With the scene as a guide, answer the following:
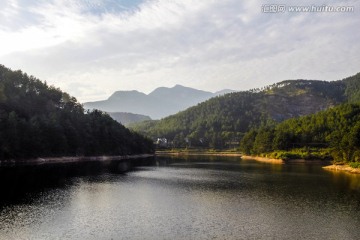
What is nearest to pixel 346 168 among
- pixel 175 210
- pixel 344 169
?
pixel 344 169

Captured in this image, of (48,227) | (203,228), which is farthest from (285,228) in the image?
(48,227)

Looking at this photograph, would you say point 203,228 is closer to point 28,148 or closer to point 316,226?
point 316,226

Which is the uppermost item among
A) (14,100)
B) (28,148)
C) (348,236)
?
(14,100)

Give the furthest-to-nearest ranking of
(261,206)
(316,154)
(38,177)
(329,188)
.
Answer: (316,154) → (38,177) → (329,188) → (261,206)

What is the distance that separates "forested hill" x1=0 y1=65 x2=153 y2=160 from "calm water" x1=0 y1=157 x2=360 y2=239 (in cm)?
4586

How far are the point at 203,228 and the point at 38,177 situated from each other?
192ft

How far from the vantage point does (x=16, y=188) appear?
68.7m

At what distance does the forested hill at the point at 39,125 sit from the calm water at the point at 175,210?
45862mm

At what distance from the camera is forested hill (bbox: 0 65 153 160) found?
124312 mm

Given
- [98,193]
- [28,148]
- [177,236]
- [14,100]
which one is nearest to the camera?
[177,236]

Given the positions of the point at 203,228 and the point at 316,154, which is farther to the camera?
the point at 316,154

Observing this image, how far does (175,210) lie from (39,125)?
105236 mm

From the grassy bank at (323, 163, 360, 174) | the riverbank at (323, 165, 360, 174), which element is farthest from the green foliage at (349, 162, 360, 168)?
the riverbank at (323, 165, 360, 174)

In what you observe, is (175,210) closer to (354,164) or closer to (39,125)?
(354,164)
